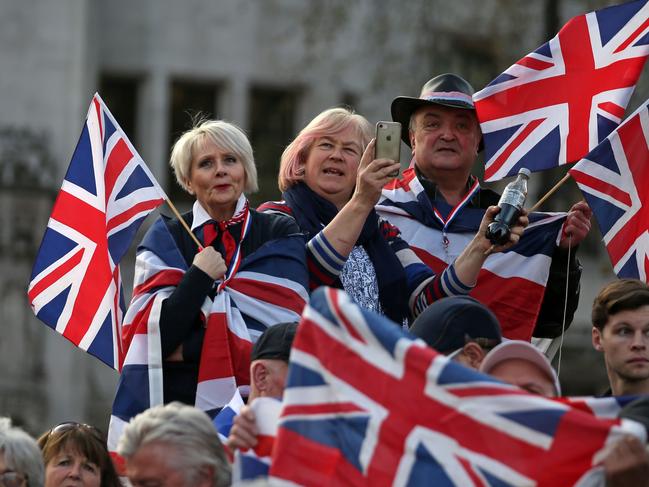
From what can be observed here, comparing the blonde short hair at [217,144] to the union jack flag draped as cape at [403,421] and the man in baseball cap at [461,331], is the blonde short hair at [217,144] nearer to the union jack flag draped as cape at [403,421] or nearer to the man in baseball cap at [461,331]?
the man in baseball cap at [461,331]

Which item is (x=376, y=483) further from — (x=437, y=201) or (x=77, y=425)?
(x=437, y=201)

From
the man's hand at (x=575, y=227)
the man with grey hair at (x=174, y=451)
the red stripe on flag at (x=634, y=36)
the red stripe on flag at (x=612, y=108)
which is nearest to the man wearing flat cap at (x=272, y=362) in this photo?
the man with grey hair at (x=174, y=451)

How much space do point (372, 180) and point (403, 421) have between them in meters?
2.14

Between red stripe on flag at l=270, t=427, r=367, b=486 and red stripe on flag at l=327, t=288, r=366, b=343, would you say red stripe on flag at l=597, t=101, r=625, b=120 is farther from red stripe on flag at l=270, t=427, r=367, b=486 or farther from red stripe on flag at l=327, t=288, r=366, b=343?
red stripe on flag at l=270, t=427, r=367, b=486

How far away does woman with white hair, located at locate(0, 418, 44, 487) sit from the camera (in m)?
6.77

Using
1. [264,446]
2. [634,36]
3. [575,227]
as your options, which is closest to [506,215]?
[575,227]

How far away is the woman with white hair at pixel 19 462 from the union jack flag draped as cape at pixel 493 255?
253cm

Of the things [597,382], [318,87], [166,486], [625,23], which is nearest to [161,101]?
[318,87]

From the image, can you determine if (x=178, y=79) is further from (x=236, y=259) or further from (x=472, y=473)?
(x=472, y=473)

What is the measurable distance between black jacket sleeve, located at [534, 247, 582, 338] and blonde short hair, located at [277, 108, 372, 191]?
3.90 ft

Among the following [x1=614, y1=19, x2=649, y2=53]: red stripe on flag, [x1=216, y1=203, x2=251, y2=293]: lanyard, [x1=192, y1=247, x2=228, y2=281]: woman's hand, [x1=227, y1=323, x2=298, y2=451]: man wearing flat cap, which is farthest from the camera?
[x1=614, y1=19, x2=649, y2=53]: red stripe on flag

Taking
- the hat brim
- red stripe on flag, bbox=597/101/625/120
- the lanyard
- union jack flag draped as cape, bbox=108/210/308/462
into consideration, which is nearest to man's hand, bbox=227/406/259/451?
union jack flag draped as cape, bbox=108/210/308/462

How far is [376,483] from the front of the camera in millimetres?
5809

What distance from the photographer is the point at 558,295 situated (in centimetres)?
891
